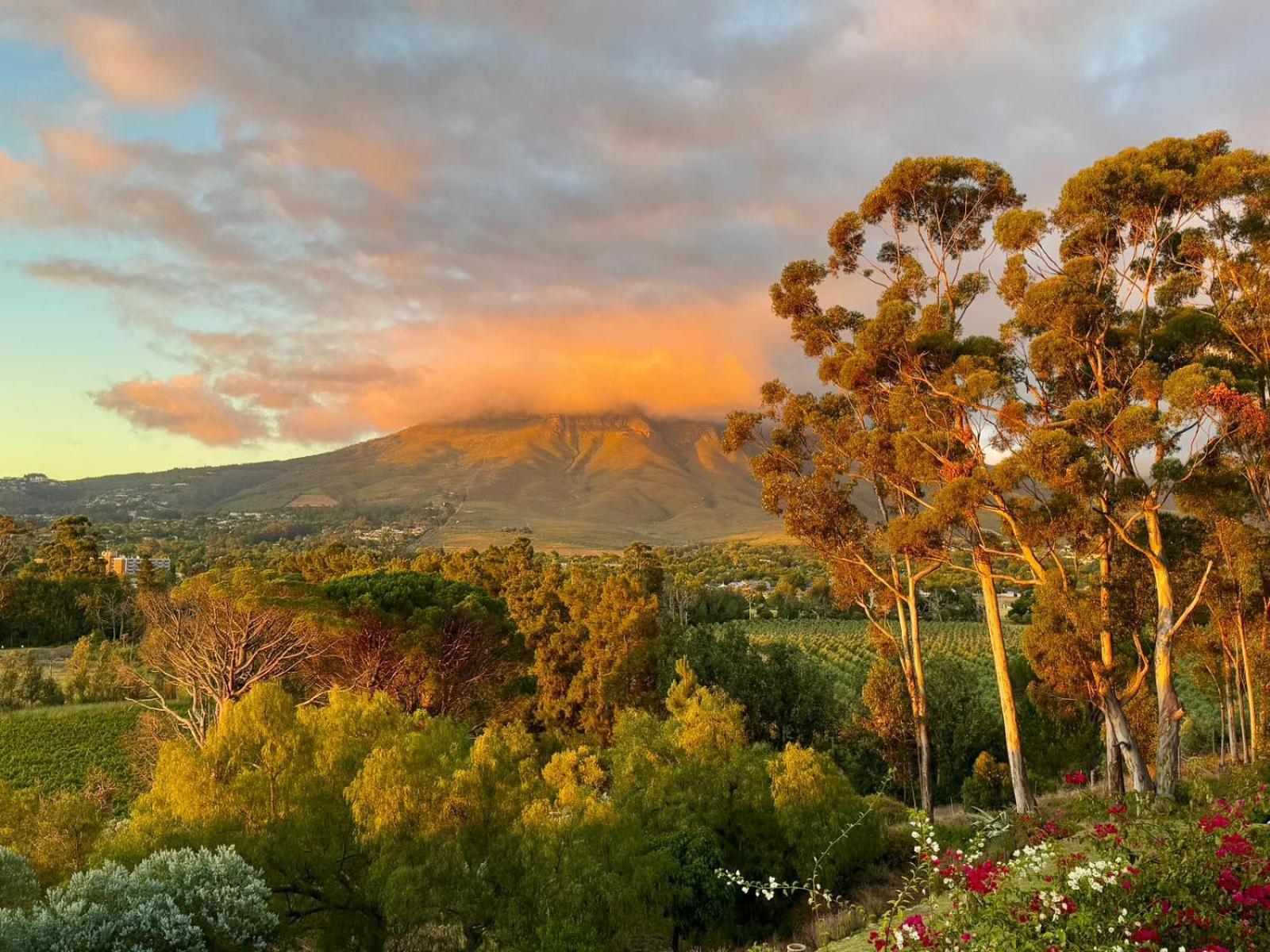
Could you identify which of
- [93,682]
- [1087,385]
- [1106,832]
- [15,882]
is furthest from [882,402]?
[93,682]

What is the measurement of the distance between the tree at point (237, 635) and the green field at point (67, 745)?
366 inches

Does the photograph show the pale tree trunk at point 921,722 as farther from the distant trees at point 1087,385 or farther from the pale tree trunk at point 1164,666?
the pale tree trunk at point 1164,666

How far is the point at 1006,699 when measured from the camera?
54.8 feet

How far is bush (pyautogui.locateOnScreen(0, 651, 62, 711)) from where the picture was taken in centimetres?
4491

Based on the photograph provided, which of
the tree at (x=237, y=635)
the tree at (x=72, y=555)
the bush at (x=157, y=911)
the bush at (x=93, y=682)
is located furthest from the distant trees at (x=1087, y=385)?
the tree at (x=72, y=555)

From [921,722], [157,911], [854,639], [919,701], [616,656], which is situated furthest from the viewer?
[854,639]

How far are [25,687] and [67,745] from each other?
32.4 feet

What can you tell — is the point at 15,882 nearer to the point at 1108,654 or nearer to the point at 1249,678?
the point at 1108,654

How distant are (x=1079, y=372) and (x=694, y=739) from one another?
12.5m

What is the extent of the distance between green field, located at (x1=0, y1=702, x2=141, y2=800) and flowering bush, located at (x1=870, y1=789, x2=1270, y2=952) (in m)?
35.9

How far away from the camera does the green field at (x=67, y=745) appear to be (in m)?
34.4

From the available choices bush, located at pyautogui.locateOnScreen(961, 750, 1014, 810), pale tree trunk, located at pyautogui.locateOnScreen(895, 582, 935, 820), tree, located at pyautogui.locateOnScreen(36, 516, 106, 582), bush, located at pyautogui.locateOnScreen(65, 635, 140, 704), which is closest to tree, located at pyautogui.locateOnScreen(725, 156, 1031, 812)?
pale tree trunk, located at pyautogui.locateOnScreen(895, 582, 935, 820)

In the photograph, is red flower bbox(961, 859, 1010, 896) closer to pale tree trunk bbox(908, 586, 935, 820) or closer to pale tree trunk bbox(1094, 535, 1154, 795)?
pale tree trunk bbox(1094, 535, 1154, 795)

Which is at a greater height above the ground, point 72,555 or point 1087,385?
point 1087,385
